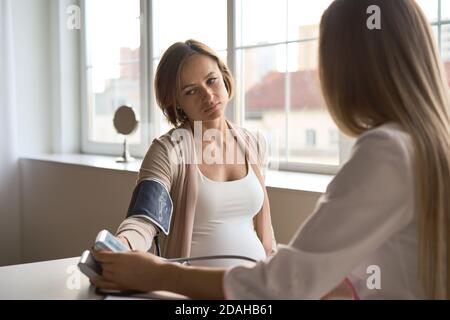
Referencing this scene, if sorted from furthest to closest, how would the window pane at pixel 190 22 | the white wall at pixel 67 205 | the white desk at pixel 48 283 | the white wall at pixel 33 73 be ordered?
the white wall at pixel 33 73 < the white wall at pixel 67 205 < the window pane at pixel 190 22 < the white desk at pixel 48 283

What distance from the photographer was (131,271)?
1.03 meters

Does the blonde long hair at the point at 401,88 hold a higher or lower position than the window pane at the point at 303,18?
lower

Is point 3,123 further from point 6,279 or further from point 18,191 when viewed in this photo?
point 6,279

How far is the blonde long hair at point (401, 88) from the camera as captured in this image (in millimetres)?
875

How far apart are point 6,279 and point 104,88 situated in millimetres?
2685

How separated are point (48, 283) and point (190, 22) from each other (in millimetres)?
2125

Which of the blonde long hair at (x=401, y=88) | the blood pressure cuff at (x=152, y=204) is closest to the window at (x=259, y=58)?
the blood pressure cuff at (x=152, y=204)

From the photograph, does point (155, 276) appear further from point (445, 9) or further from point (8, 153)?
point (8, 153)

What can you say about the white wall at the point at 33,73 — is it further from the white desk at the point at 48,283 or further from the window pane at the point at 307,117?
the white desk at the point at 48,283

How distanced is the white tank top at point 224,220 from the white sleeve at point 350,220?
34.2 inches

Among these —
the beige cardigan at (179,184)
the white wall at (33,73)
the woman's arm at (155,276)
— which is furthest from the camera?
the white wall at (33,73)

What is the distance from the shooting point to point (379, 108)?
3.01 feet

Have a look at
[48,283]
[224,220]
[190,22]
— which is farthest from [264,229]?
[190,22]
